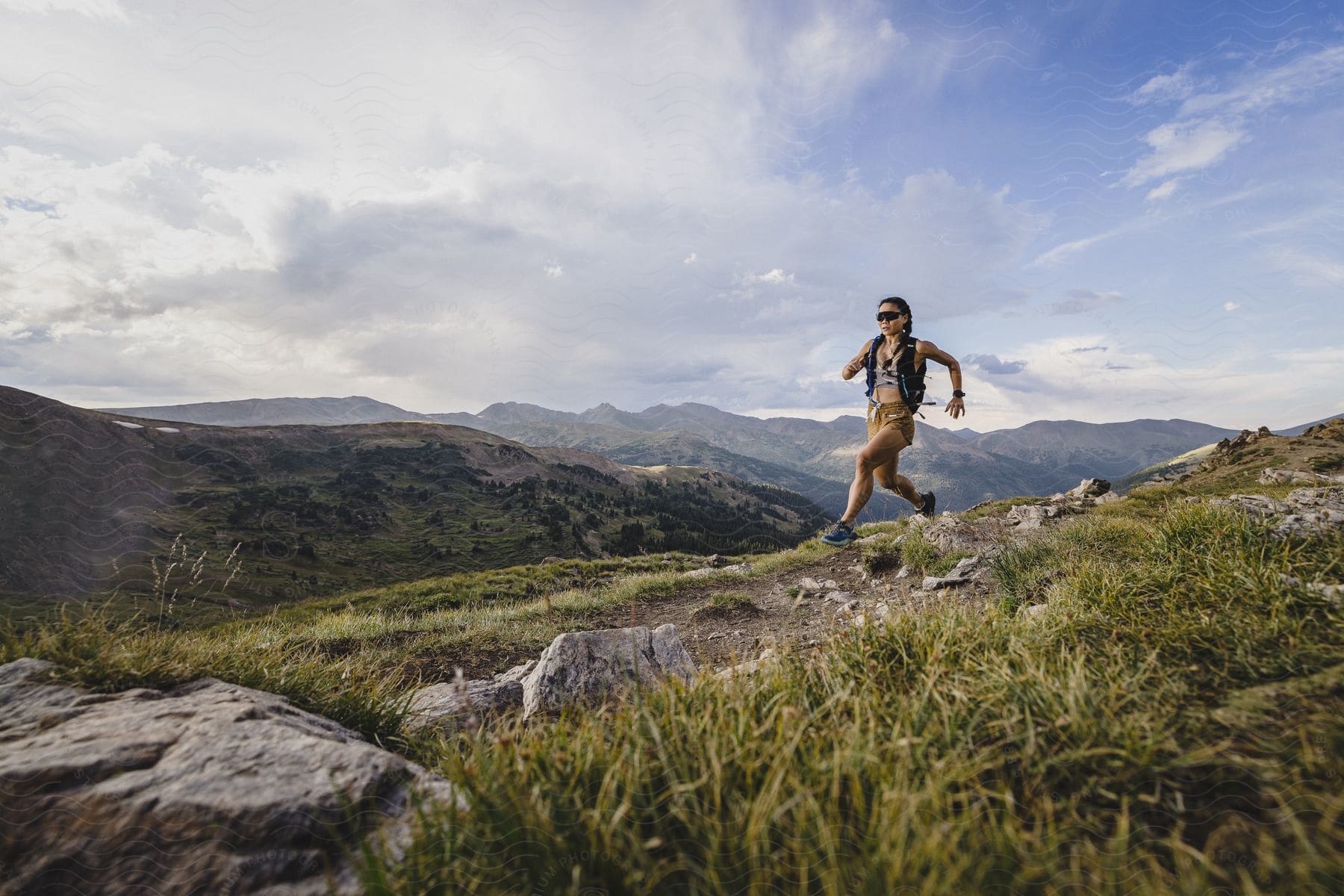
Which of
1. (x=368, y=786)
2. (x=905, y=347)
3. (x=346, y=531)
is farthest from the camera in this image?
(x=346, y=531)

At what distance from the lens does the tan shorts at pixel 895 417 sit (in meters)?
8.83

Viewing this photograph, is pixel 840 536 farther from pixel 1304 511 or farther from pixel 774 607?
pixel 1304 511

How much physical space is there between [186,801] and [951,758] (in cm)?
326

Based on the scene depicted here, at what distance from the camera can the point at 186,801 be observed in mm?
2176

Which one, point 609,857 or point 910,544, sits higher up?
point 609,857

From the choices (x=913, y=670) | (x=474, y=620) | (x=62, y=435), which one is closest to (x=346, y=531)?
(x=62, y=435)

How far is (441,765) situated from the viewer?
271 centimetres

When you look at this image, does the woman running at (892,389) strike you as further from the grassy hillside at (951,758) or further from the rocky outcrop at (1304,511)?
the grassy hillside at (951,758)

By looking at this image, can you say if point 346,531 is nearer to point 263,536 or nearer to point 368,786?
point 263,536

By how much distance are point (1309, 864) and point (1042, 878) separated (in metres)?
0.67

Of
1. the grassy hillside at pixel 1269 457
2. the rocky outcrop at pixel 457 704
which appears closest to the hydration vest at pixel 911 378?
the rocky outcrop at pixel 457 704

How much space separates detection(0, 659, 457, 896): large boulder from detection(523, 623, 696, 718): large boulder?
8.38 ft

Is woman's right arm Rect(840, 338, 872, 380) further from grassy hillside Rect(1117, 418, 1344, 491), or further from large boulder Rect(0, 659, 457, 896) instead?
grassy hillside Rect(1117, 418, 1344, 491)

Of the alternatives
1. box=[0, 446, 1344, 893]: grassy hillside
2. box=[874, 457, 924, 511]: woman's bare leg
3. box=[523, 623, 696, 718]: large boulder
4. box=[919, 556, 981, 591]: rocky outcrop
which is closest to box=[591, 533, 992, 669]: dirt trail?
box=[919, 556, 981, 591]: rocky outcrop
